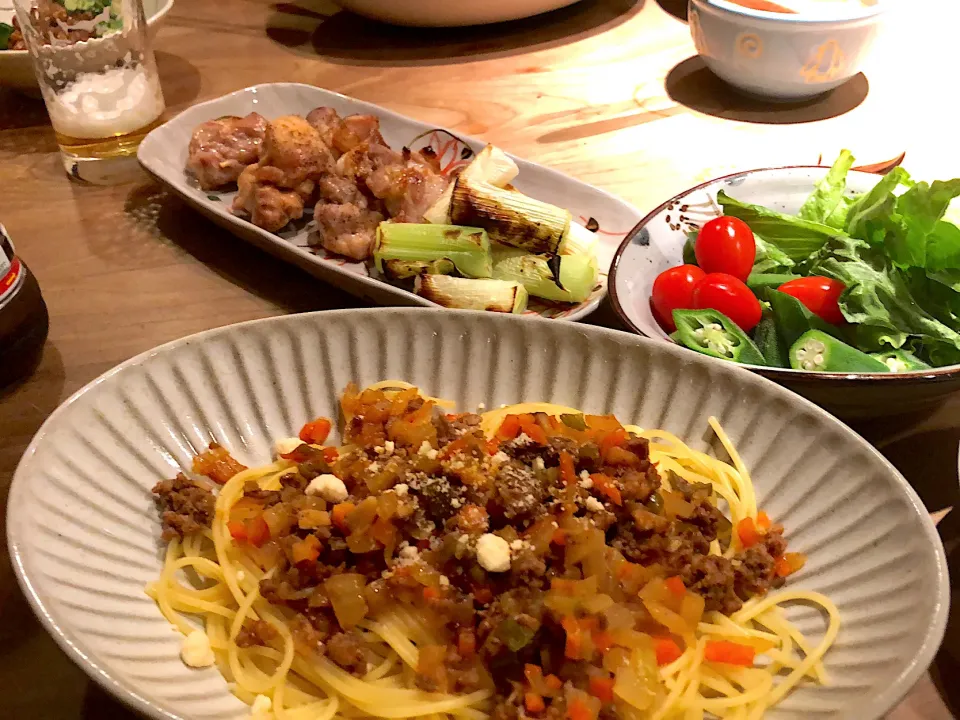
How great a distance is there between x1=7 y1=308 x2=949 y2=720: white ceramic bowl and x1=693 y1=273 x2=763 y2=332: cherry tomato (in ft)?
1.26

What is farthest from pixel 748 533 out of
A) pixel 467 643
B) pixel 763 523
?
pixel 467 643

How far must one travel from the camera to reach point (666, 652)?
4.46 feet

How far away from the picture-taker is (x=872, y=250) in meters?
2.23

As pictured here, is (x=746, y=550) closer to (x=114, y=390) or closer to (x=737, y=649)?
(x=737, y=649)

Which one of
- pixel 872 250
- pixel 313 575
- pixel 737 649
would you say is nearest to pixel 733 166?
pixel 872 250

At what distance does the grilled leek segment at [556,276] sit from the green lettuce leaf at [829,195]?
2.20 ft

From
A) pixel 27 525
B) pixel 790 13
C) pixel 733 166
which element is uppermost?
pixel 790 13

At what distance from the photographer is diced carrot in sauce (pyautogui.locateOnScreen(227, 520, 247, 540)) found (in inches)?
60.1

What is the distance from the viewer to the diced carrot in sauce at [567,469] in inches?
59.6

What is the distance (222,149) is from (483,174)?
0.95 m

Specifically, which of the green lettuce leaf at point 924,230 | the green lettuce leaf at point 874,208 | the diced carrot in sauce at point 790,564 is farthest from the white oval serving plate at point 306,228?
the diced carrot in sauce at point 790,564

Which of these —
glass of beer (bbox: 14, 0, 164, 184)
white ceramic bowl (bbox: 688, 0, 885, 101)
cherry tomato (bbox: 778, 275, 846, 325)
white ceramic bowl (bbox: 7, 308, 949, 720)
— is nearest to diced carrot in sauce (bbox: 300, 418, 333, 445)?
white ceramic bowl (bbox: 7, 308, 949, 720)

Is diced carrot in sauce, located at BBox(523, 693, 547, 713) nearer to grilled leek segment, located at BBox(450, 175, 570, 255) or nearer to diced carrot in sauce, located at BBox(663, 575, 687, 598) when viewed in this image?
diced carrot in sauce, located at BBox(663, 575, 687, 598)

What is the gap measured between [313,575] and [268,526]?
138mm
